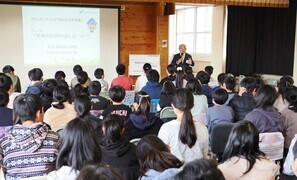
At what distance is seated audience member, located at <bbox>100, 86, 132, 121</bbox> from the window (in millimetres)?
6967

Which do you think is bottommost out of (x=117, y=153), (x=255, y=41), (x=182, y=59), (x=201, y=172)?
(x=117, y=153)

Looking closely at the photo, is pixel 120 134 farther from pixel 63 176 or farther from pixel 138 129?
pixel 138 129

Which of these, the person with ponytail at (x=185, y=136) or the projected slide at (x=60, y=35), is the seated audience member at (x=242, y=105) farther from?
the projected slide at (x=60, y=35)

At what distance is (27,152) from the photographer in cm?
217

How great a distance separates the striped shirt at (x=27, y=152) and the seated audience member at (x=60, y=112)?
141 centimetres

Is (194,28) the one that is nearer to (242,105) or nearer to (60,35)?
(60,35)

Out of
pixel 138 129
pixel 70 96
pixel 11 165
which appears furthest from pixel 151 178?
pixel 70 96

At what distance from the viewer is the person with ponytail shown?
2.76 metres

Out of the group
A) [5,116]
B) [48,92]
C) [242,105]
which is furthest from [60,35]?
[242,105]

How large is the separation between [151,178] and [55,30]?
22.3 ft

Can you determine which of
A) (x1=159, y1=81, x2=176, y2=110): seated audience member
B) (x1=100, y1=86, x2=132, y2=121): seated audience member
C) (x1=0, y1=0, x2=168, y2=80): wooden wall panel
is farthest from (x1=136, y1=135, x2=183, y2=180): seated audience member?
(x1=0, y1=0, x2=168, y2=80): wooden wall panel

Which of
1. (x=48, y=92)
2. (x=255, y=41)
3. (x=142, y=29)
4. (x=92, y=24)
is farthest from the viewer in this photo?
(x=142, y=29)

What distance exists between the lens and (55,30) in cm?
810

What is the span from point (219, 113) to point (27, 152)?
2147 mm
